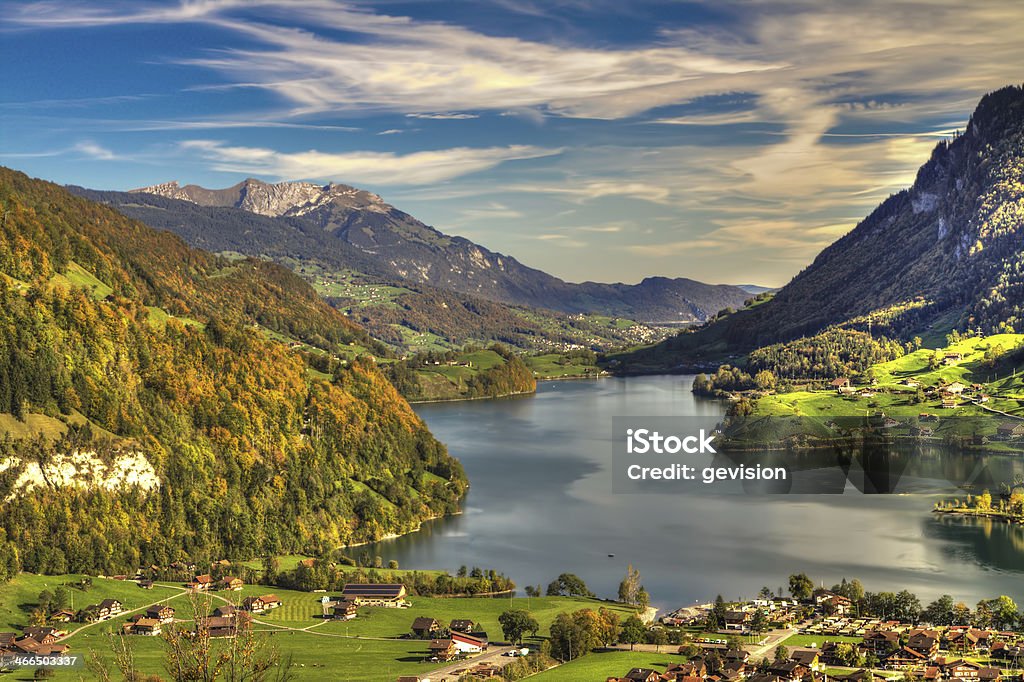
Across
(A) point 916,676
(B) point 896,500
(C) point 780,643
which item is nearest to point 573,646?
(C) point 780,643

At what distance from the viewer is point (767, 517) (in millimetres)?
91875

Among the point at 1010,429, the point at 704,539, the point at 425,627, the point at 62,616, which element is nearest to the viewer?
the point at 425,627

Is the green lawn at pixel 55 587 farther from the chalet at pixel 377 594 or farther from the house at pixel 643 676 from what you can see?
the house at pixel 643 676

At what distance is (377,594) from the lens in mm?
69688

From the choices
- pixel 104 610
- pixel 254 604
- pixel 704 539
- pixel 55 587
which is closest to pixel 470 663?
pixel 254 604

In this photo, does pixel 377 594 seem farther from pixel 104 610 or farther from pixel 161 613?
pixel 104 610

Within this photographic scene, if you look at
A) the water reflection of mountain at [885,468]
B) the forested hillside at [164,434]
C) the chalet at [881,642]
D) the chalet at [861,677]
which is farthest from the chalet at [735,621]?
the water reflection of mountain at [885,468]

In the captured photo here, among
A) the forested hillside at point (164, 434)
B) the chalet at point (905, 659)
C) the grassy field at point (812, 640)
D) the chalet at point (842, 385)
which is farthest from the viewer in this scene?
the chalet at point (842, 385)

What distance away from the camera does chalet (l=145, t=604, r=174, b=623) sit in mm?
62500

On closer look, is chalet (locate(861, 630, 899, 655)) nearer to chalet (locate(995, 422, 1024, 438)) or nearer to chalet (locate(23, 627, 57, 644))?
chalet (locate(23, 627, 57, 644))

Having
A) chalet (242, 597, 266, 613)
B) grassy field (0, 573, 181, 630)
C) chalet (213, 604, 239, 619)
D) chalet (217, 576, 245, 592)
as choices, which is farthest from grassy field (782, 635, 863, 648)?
grassy field (0, 573, 181, 630)

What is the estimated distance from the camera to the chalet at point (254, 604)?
66812 millimetres

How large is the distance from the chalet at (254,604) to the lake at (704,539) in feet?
49.2

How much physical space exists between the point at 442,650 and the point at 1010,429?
306ft
